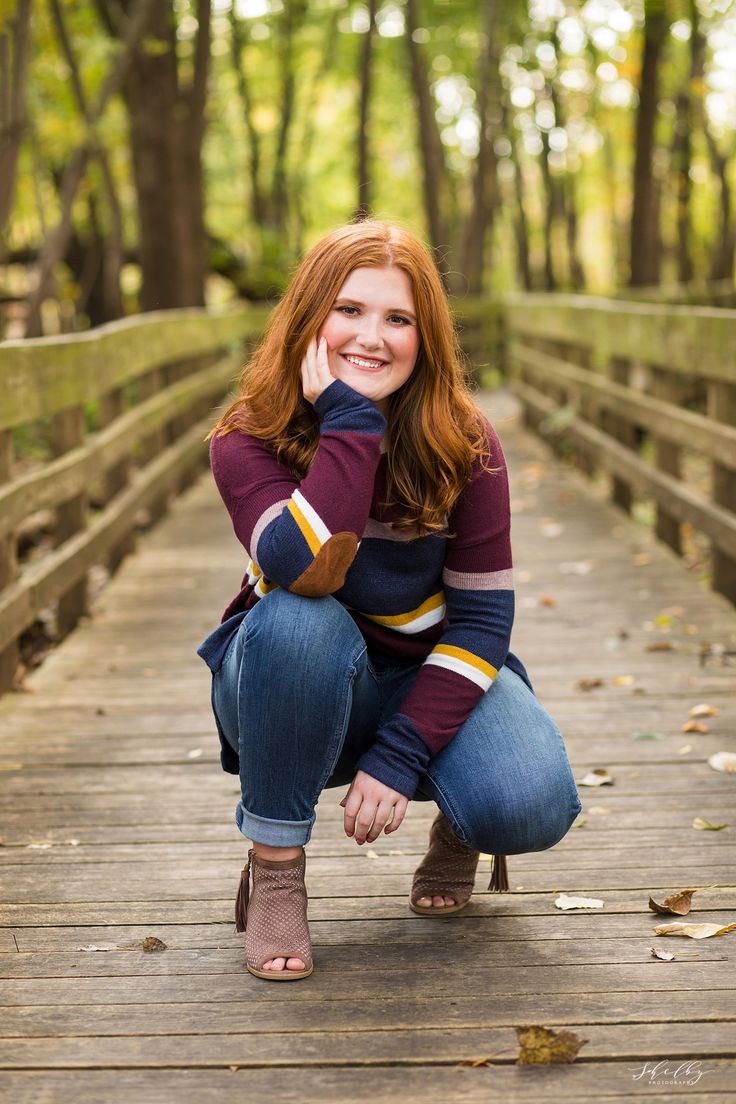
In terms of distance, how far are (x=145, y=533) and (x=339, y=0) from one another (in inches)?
751

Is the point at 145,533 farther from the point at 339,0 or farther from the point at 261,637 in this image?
the point at 339,0

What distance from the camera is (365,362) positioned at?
2.68 metres

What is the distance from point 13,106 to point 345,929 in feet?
23.8

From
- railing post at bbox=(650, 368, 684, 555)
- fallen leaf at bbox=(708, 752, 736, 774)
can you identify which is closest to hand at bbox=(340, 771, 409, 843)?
fallen leaf at bbox=(708, 752, 736, 774)

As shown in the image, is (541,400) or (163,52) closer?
(541,400)

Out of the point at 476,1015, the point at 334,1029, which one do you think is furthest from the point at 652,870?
the point at 334,1029

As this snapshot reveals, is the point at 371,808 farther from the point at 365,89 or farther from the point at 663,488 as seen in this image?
the point at 365,89

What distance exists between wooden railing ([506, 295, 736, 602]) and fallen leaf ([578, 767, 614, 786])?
174cm

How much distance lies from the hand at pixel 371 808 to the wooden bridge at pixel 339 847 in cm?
28

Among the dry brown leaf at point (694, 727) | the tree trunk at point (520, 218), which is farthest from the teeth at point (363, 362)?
the tree trunk at point (520, 218)

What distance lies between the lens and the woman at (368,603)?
100 inches

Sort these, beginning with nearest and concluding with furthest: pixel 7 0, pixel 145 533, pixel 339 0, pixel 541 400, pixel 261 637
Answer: pixel 261 637, pixel 145 533, pixel 7 0, pixel 541 400, pixel 339 0

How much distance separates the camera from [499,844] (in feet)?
8.55

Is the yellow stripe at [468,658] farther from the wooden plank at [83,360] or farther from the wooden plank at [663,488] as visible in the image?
the wooden plank at [663,488]
